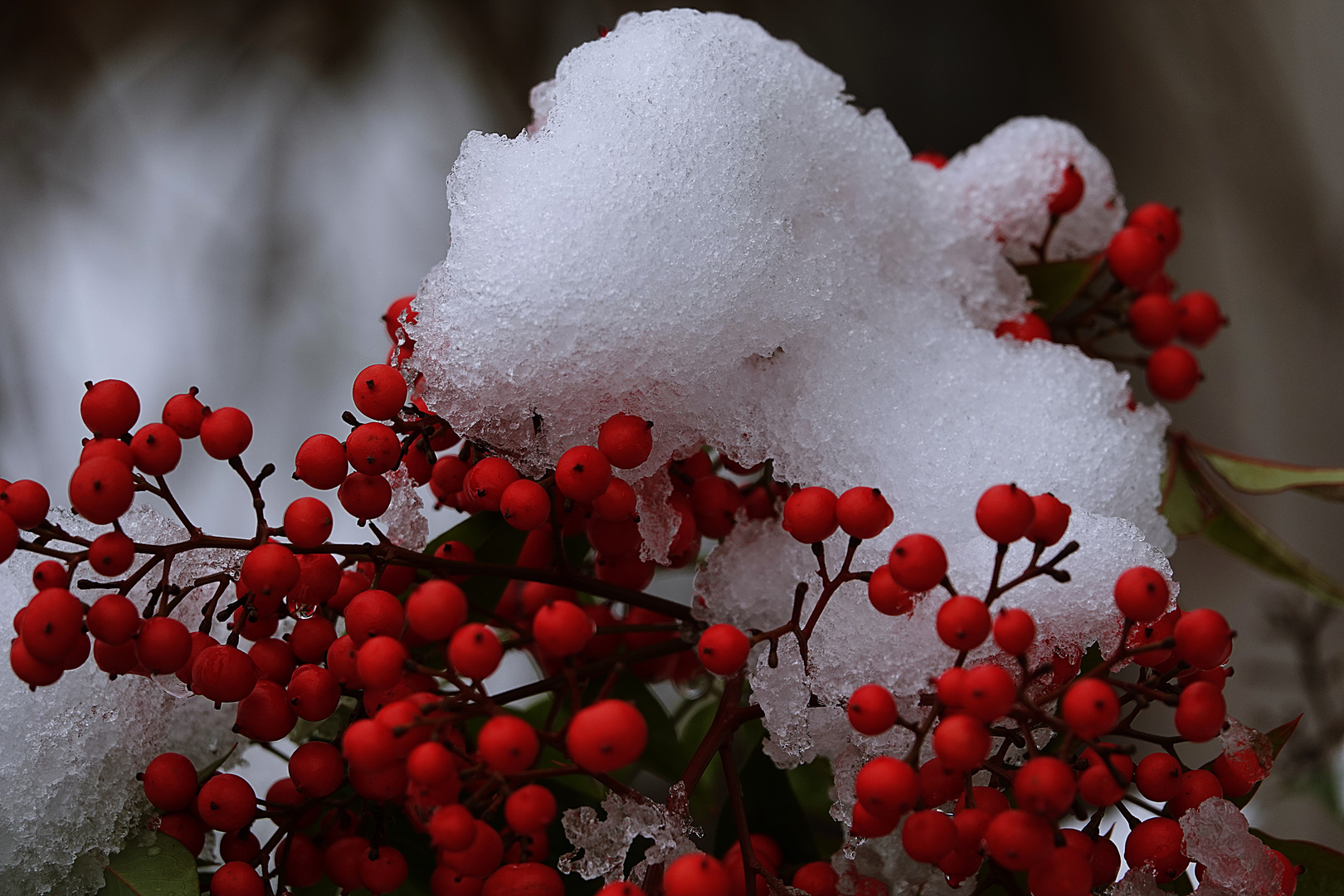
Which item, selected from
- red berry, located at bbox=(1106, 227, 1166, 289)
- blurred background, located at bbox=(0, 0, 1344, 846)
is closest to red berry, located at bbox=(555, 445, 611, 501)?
red berry, located at bbox=(1106, 227, 1166, 289)

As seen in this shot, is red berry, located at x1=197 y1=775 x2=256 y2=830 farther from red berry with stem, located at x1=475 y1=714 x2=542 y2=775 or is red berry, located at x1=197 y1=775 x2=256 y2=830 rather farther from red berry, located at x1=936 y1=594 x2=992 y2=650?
red berry, located at x1=936 y1=594 x2=992 y2=650

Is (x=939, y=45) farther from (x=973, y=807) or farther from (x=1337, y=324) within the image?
(x=973, y=807)

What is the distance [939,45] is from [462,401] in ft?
3.24

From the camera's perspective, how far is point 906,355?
436 millimetres

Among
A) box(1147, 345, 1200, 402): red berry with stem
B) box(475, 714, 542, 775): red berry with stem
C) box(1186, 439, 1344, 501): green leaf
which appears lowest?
box(1186, 439, 1344, 501): green leaf

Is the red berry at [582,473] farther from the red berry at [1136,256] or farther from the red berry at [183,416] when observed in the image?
the red berry at [1136,256]

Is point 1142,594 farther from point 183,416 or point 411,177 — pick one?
point 411,177

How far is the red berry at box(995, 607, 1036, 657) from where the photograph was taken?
30 centimetres

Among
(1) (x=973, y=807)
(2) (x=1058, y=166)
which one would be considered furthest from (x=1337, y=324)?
(1) (x=973, y=807)

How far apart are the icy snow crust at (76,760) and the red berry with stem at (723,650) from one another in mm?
189

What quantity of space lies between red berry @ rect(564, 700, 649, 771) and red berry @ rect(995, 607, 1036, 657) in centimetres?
11

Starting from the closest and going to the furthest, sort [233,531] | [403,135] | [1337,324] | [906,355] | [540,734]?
1. [540,734]
2. [906,355]
3. [233,531]
4. [403,135]
5. [1337,324]

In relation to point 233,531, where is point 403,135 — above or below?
above

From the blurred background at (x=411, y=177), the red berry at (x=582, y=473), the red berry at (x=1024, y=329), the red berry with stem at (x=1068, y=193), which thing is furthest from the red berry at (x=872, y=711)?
the blurred background at (x=411, y=177)
